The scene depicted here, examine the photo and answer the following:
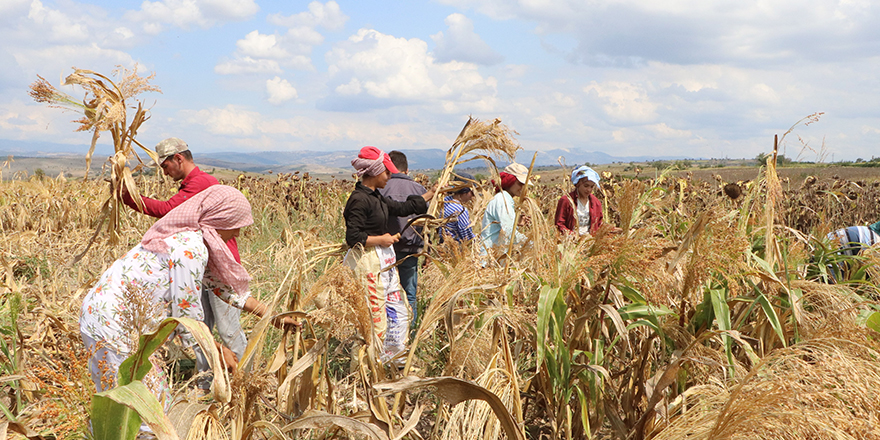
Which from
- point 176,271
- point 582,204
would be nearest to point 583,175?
point 582,204

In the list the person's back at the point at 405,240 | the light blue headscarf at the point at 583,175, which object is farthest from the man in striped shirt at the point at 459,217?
the light blue headscarf at the point at 583,175

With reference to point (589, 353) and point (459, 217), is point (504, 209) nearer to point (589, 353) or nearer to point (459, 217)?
point (459, 217)

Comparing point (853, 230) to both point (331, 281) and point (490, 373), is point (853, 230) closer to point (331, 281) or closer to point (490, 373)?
point (490, 373)

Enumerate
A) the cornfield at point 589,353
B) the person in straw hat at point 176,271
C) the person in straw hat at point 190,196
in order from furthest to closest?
1. the person in straw hat at point 190,196
2. the person in straw hat at point 176,271
3. the cornfield at point 589,353

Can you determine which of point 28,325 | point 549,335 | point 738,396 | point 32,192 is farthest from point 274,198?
point 738,396

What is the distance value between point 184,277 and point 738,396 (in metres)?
2.24

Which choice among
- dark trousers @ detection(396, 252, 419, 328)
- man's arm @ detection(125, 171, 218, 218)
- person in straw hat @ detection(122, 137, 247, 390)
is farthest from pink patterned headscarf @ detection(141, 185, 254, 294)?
dark trousers @ detection(396, 252, 419, 328)

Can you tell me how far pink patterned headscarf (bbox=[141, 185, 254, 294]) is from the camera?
2.50 metres

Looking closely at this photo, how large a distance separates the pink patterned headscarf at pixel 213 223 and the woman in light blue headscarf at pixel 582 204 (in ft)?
7.67

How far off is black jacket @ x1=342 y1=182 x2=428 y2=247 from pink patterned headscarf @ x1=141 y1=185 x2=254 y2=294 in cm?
71

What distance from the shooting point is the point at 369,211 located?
3.45 m

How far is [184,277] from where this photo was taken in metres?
2.47

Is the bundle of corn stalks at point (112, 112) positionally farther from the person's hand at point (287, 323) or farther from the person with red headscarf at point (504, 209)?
the person with red headscarf at point (504, 209)

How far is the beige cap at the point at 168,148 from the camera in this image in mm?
3197
